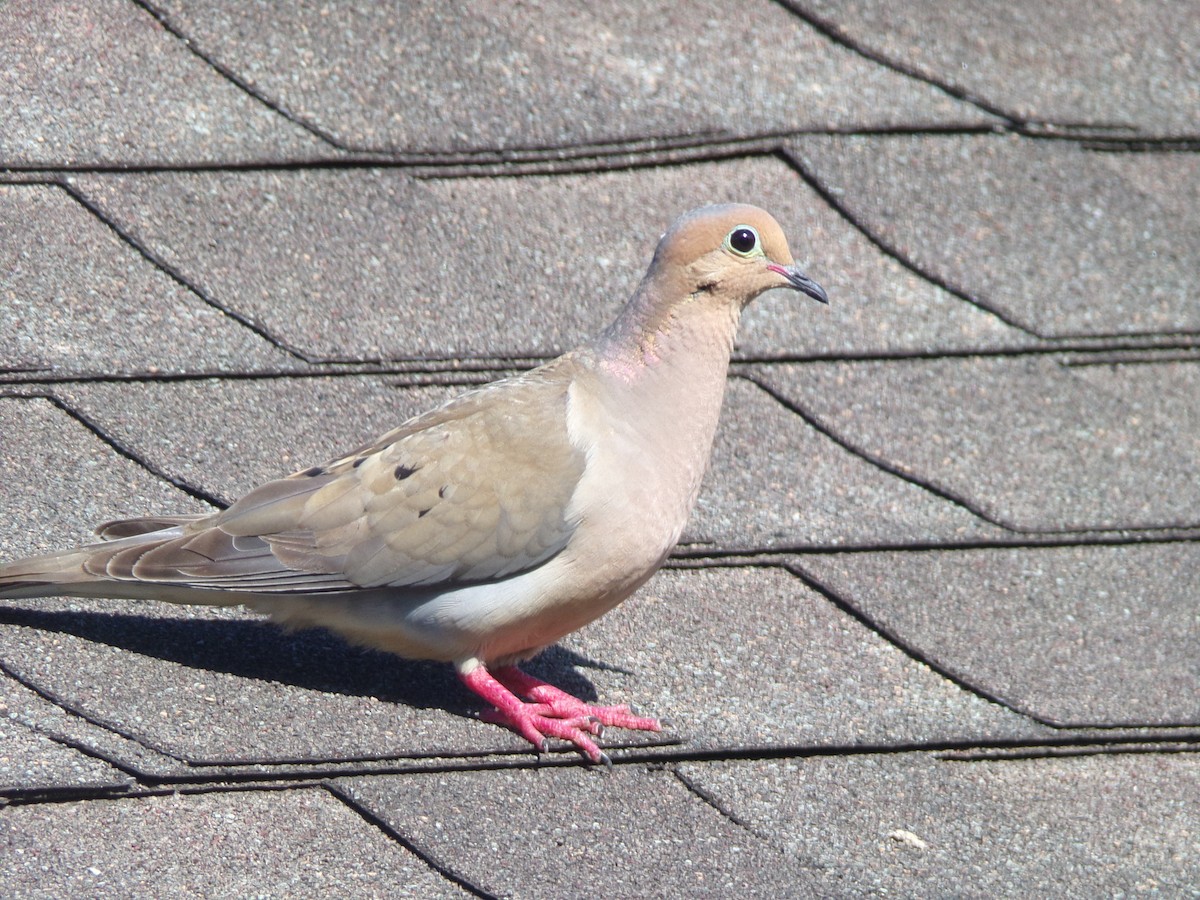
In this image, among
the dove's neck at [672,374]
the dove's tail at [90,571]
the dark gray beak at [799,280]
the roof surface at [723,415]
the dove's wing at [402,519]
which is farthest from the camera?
the dark gray beak at [799,280]

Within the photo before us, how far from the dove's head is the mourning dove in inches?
9.7

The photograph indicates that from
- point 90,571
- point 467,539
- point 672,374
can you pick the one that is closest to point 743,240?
point 672,374

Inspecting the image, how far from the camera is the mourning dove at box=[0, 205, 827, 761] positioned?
9.16 feet

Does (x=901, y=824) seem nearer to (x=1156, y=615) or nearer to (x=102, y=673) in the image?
(x=1156, y=615)

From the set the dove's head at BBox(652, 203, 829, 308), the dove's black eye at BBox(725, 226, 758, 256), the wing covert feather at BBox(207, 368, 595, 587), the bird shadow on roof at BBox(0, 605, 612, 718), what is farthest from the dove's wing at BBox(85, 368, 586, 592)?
the dove's black eye at BBox(725, 226, 758, 256)

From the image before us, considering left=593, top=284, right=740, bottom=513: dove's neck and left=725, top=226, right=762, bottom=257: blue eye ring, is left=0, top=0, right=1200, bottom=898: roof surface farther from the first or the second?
left=725, top=226, right=762, bottom=257: blue eye ring

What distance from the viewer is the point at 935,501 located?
135 inches

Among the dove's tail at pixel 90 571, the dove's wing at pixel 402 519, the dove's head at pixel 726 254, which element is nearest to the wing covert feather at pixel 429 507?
the dove's wing at pixel 402 519

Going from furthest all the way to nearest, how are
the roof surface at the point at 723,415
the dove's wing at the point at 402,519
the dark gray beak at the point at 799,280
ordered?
the dark gray beak at the point at 799,280 → the dove's wing at the point at 402,519 → the roof surface at the point at 723,415

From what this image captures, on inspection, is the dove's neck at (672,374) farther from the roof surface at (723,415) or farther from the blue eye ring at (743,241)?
the roof surface at (723,415)

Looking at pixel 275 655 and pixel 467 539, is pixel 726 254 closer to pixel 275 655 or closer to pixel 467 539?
pixel 467 539

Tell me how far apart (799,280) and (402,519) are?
916 mm

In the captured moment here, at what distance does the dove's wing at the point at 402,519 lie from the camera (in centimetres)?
280

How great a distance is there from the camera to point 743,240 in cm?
307
